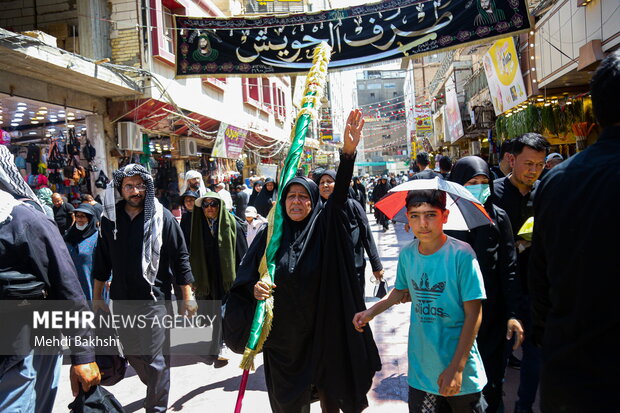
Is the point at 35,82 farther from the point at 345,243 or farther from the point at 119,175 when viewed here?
the point at 345,243

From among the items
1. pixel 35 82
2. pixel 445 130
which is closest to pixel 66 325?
pixel 35 82

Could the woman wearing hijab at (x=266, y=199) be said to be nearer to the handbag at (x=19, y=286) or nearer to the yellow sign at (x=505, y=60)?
the yellow sign at (x=505, y=60)

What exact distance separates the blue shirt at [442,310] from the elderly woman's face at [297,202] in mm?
874

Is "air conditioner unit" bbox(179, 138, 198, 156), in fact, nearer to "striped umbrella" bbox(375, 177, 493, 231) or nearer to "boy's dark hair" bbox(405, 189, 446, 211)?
"striped umbrella" bbox(375, 177, 493, 231)

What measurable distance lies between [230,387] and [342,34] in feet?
20.5

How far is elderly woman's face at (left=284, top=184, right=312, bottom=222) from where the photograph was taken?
2.91 metres

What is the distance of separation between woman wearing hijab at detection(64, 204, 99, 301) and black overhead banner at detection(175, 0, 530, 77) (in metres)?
4.12

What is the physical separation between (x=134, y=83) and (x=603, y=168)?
10091 mm

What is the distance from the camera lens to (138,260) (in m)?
3.38

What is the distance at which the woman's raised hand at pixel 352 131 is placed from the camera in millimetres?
2672

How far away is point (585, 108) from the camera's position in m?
8.00

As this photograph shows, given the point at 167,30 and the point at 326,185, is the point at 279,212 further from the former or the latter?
the point at 167,30


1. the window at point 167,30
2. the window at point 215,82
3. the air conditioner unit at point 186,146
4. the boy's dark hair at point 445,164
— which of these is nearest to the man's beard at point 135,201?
the boy's dark hair at point 445,164

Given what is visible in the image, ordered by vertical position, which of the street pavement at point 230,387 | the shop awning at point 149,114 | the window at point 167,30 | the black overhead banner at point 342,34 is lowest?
the street pavement at point 230,387
